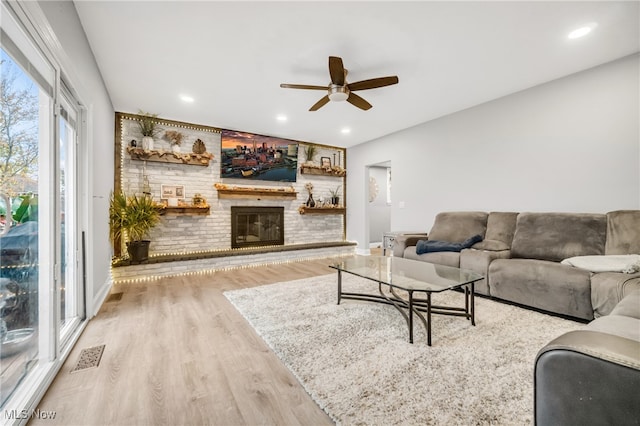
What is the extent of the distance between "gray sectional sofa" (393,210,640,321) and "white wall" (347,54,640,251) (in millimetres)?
337

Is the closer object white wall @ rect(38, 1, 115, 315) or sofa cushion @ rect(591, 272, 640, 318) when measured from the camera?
white wall @ rect(38, 1, 115, 315)

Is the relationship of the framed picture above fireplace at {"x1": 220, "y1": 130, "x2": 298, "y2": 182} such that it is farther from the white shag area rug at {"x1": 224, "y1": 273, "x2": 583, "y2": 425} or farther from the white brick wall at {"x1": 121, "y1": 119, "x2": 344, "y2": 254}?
the white shag area rug at {"x1": 224, "y1": 273, "x2": 583, "y2": 425}

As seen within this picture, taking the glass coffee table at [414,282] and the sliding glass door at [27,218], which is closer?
the sliding glass door at [27,218]

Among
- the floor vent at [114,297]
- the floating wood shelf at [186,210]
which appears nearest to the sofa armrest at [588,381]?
the floor vent at [114,297]

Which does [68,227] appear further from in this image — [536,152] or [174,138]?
[536,152]

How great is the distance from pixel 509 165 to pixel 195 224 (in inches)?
200

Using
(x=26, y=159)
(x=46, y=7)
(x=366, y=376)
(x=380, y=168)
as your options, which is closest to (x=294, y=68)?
(x=46, y=7)

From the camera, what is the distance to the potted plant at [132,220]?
3.71m

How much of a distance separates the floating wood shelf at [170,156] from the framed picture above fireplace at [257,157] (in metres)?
0.37

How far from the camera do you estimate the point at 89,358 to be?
1862 mm

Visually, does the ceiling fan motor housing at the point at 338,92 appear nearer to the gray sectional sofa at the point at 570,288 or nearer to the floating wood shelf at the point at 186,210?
the gray sectional sofa at the point at 570,288

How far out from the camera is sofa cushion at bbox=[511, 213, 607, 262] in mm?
2758

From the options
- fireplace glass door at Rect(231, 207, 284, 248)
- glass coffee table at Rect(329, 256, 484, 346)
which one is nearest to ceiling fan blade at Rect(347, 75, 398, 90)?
glass coffee table at Rect(329, 256, 484, 346)

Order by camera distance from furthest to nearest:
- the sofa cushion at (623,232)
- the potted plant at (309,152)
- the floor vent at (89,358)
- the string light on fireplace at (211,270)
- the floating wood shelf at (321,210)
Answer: the potted plant at (309,152)
the floating wood shelf at (321,210)
the string light on fireplace at (211,270)
the sofa cushion at (623,232)
the floor vent at (89,358)
